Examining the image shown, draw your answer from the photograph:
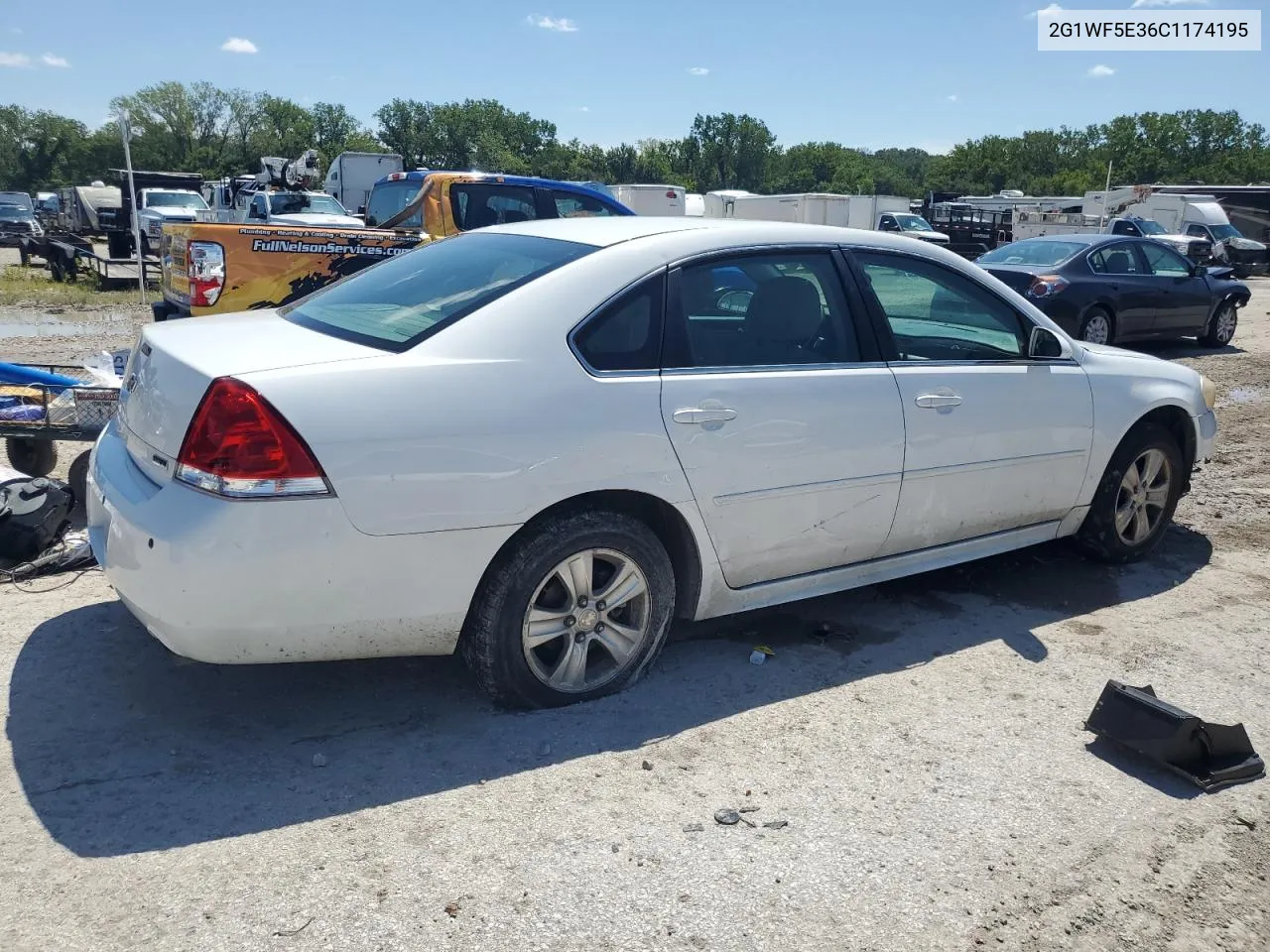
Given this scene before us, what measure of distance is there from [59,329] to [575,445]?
13.8 m

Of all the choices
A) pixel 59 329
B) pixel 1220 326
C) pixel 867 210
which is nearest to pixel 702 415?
pixel 1220 326

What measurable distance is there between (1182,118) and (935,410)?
105842mm

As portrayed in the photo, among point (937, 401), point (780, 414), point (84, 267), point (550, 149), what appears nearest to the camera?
point (780, 414)

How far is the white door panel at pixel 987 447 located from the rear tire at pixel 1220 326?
11.1 m

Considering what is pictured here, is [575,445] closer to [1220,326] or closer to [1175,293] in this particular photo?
[1175,293]

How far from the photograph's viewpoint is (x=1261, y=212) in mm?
37719

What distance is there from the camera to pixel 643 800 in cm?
313

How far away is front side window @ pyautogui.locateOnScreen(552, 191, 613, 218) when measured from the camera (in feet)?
34.5

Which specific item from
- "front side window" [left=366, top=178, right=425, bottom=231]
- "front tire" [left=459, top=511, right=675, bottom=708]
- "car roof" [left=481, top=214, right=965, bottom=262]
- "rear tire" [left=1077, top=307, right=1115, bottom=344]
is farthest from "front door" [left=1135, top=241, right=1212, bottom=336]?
"front tire" [left=459, top=511, right=675, bottom=708]

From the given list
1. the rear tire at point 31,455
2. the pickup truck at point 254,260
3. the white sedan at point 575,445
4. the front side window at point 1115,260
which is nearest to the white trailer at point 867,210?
the front side window at point 1115,260

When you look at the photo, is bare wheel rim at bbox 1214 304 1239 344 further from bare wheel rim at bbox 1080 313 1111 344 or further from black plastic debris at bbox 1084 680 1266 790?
black plastic debris at bbox 1084 680 1266 790

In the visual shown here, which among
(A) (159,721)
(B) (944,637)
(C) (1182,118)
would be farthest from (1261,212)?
(C) (1182,118)

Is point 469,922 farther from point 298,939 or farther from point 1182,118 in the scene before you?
point 1182,118

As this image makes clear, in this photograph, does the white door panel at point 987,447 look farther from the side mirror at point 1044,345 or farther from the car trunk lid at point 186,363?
the car trunk lid at point 186,363
